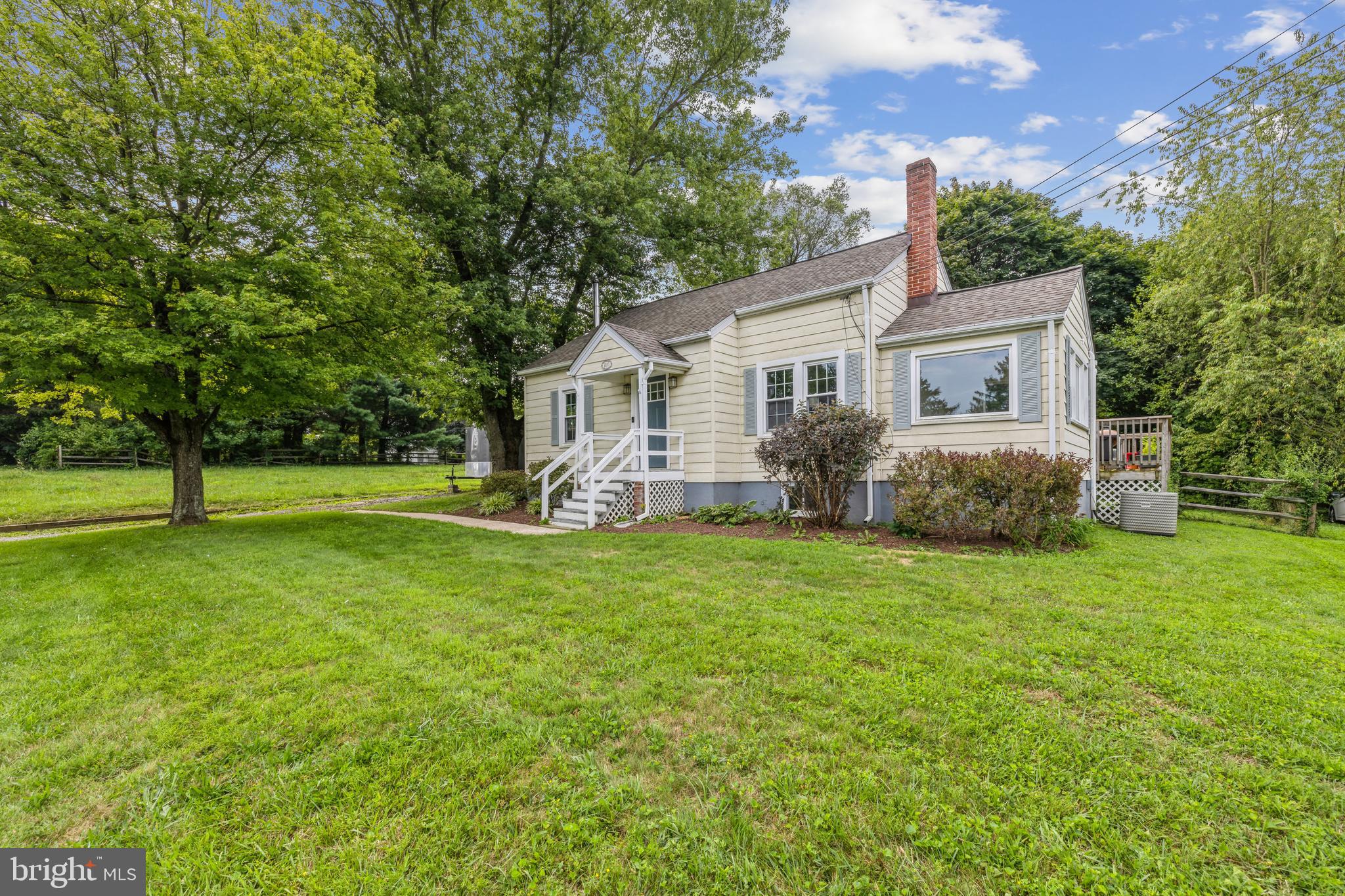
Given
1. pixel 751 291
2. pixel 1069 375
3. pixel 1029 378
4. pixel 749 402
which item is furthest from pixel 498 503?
pixel 1069 375

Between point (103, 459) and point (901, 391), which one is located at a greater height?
point (901, 391)

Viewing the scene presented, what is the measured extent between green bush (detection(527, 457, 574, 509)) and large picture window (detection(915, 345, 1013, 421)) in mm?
7365

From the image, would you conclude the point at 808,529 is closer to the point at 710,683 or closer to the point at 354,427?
the point at 710,683

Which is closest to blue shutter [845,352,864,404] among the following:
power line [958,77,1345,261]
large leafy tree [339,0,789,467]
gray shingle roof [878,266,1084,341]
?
gray shingle roof [878,266,1084,341]

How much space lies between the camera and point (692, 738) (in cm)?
254

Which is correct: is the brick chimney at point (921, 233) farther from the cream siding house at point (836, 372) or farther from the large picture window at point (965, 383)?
the large picture window at point (965, 383)

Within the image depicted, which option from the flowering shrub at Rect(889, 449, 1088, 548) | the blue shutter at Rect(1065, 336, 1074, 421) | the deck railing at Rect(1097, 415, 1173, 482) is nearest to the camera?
the flowering shrub at Rect(889, 449, 1088, 548)

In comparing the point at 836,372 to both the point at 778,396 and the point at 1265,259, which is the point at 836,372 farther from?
the point at 1265,259

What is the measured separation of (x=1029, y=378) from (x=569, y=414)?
9.98 metres

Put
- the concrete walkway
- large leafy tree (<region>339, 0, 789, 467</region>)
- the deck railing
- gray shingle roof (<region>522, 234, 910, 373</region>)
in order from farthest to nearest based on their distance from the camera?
1. large leafy tree (<region>339, 0, 789, 467</region>)
2. gray shingle roof (<region>522, 234, 910, 373</region>)
3. the deck railing
4. the concrete walkway

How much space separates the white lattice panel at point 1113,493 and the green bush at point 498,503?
474 inches

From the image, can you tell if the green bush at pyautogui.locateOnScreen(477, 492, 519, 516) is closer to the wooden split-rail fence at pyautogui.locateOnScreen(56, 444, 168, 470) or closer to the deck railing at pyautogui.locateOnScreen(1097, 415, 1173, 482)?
the deck railing at pyautogui.locateOnScreen(1097, 415, 1173, 482)

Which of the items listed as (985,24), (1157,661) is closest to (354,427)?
(985,24)

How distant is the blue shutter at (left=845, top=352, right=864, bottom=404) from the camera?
9.76 metres
